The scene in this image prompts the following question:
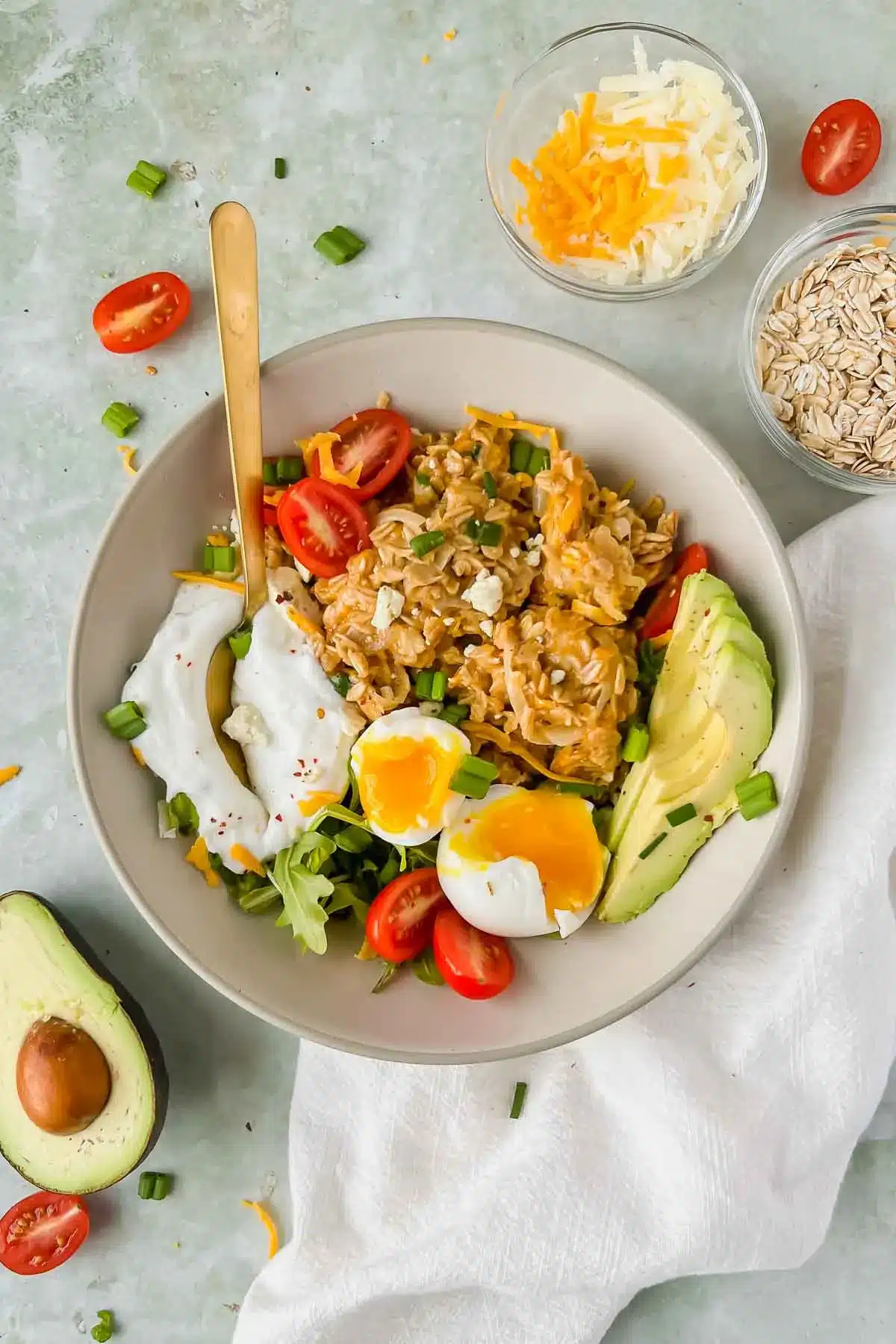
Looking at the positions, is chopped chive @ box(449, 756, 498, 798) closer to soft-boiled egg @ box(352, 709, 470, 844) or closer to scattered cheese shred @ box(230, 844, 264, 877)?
soft-boiled egg @ box(352, 709, 470, 844)

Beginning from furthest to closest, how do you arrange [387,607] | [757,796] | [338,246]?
[338,246]
[387,607]
[757,796]

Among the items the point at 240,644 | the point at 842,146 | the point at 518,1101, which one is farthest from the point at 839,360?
the point at 518,1101

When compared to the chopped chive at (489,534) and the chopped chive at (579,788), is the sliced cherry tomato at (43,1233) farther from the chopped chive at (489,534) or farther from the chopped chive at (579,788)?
the chopped chive at (489,534)

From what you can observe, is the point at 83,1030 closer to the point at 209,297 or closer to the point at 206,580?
the point at 206,580

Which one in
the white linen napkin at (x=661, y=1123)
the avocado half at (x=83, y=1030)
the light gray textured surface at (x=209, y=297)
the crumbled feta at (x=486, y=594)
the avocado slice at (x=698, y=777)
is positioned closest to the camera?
the avocado slice at (x=698, y=777)

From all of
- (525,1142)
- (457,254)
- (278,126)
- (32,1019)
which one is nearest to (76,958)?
(32,1019)

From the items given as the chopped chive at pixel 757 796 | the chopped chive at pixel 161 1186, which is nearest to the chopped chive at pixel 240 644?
the chopped chive at pixel 757 796
